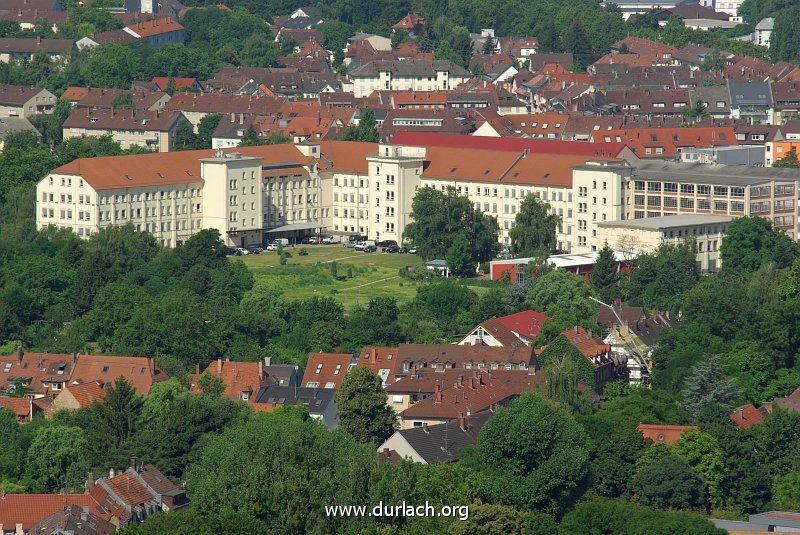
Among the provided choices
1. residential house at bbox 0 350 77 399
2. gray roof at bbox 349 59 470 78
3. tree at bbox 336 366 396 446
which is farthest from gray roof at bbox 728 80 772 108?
tree at bbox 336 366 396 446

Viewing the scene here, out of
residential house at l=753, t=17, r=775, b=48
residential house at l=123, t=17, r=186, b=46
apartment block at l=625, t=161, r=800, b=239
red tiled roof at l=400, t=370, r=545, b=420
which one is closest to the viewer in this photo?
red tiled roof at l=400, t=370, r=545, b=420

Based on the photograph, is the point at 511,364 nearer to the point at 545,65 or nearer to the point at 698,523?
the point at 698,523

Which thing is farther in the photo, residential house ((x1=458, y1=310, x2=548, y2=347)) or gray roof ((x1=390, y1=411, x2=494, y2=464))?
residential house ((x1=458, y1=310, x2=548, y2=347))

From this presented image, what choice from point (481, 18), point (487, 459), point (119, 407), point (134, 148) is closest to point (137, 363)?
point (119, 407)

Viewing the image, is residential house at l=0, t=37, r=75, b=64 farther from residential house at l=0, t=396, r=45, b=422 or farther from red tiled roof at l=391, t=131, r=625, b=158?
residential house at l=0, t=396, r=45, b=422

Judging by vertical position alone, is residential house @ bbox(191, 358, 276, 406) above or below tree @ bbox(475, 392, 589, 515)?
above

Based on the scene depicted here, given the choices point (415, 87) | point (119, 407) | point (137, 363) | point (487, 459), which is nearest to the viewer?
point (487, 459)
